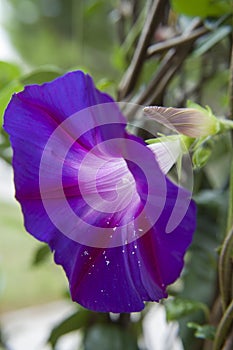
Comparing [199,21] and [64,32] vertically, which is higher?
[64,32]

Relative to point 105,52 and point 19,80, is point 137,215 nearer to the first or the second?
point 19,80

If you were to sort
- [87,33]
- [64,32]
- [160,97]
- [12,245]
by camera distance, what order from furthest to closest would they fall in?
1. [64,32]
2. [12,245]
3. [87,33]
4. [160,97]

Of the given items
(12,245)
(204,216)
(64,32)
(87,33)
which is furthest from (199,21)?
(64,32)

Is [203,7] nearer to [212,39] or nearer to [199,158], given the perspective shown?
[212,39]

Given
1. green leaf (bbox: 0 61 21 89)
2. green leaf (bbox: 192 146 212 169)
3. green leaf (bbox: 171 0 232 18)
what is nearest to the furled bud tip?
green leaf (bbox: 192 146 212 169)

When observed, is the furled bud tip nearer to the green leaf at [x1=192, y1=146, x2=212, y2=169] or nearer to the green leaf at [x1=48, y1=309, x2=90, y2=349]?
the green leaf at [x1=192, y1=146, x2=212, y2=169]

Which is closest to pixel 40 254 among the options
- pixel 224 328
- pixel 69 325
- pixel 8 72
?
pixel 69 325
